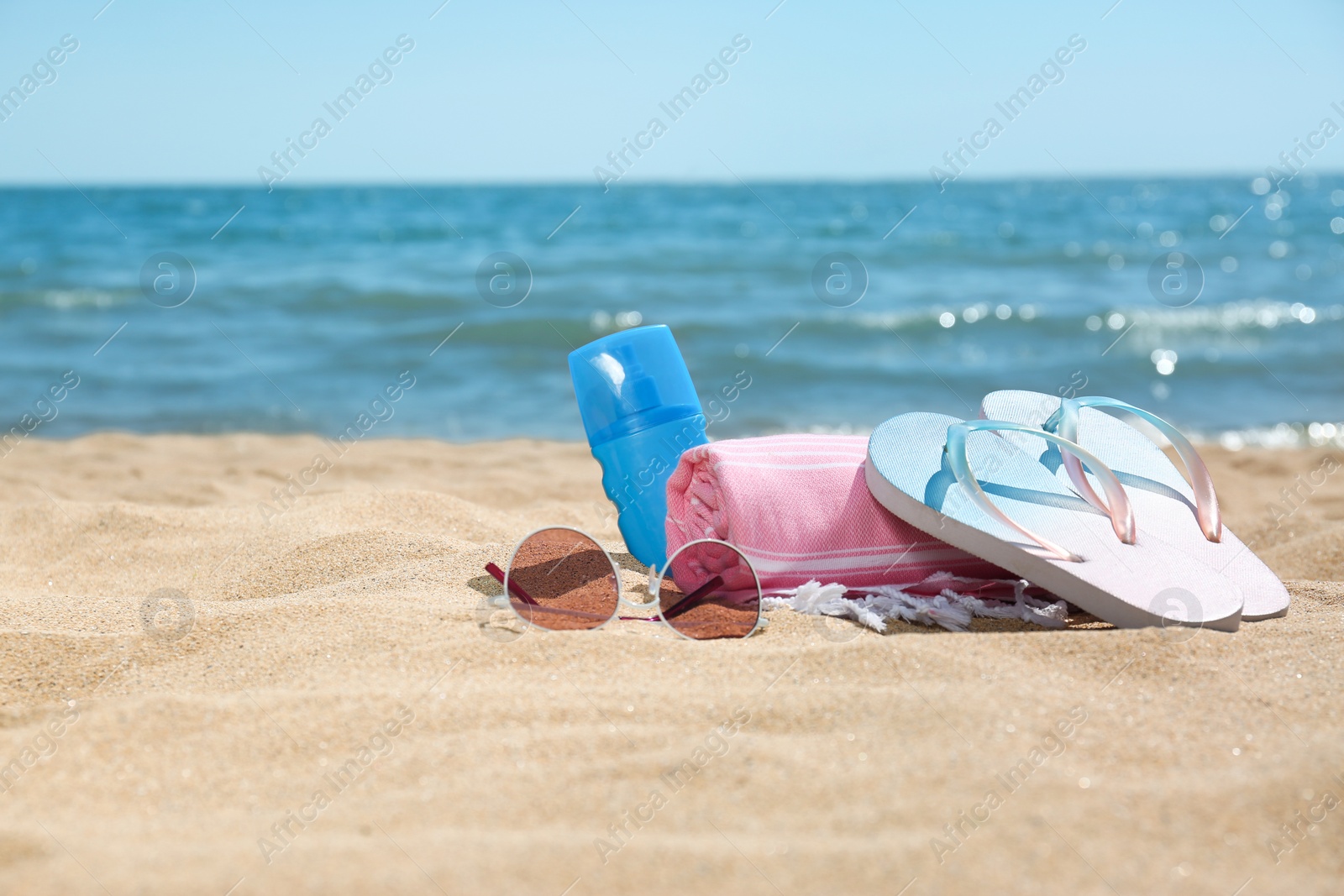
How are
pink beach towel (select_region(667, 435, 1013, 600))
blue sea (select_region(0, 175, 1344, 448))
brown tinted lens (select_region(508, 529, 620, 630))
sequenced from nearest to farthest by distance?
1. brown tinted lens (select_region(508, 529, 620, 630))
2. pink beach towel (select_region(667, 435, 1013, 600))
3. blue sea (select_region(0, 175, 1344, 448))

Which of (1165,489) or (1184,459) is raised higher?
(1184,459)

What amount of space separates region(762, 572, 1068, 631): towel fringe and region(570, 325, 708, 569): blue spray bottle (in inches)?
21.6

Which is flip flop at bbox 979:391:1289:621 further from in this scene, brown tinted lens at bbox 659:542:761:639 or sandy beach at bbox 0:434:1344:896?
brown tinted lens at bbox 659:542:761:639

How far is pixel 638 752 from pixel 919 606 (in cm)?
96

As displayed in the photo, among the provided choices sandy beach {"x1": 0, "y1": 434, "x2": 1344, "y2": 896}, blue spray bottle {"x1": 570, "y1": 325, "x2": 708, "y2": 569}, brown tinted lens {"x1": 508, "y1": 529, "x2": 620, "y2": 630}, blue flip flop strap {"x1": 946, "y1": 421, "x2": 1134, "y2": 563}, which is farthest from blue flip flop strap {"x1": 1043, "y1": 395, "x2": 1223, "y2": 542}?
brown tinted lens {"x1": 508, "y1": 529, "x2": 620, "y2": 630}

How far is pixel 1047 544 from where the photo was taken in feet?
7.11

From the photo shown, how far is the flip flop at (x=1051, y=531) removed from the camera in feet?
7.00

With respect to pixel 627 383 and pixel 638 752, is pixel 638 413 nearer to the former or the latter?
pixel 627 383

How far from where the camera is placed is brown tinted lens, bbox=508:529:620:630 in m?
2.24

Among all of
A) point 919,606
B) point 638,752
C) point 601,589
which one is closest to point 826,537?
point 919,606

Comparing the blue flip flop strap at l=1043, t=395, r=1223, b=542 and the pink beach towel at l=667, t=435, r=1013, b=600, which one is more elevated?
the blue flip flop strap at l=1043, t=395, r=1223, b=542

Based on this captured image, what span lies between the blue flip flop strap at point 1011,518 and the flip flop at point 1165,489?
0.38ft

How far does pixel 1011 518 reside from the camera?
225 centimetres

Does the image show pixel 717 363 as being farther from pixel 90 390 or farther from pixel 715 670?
pixel 715 670
